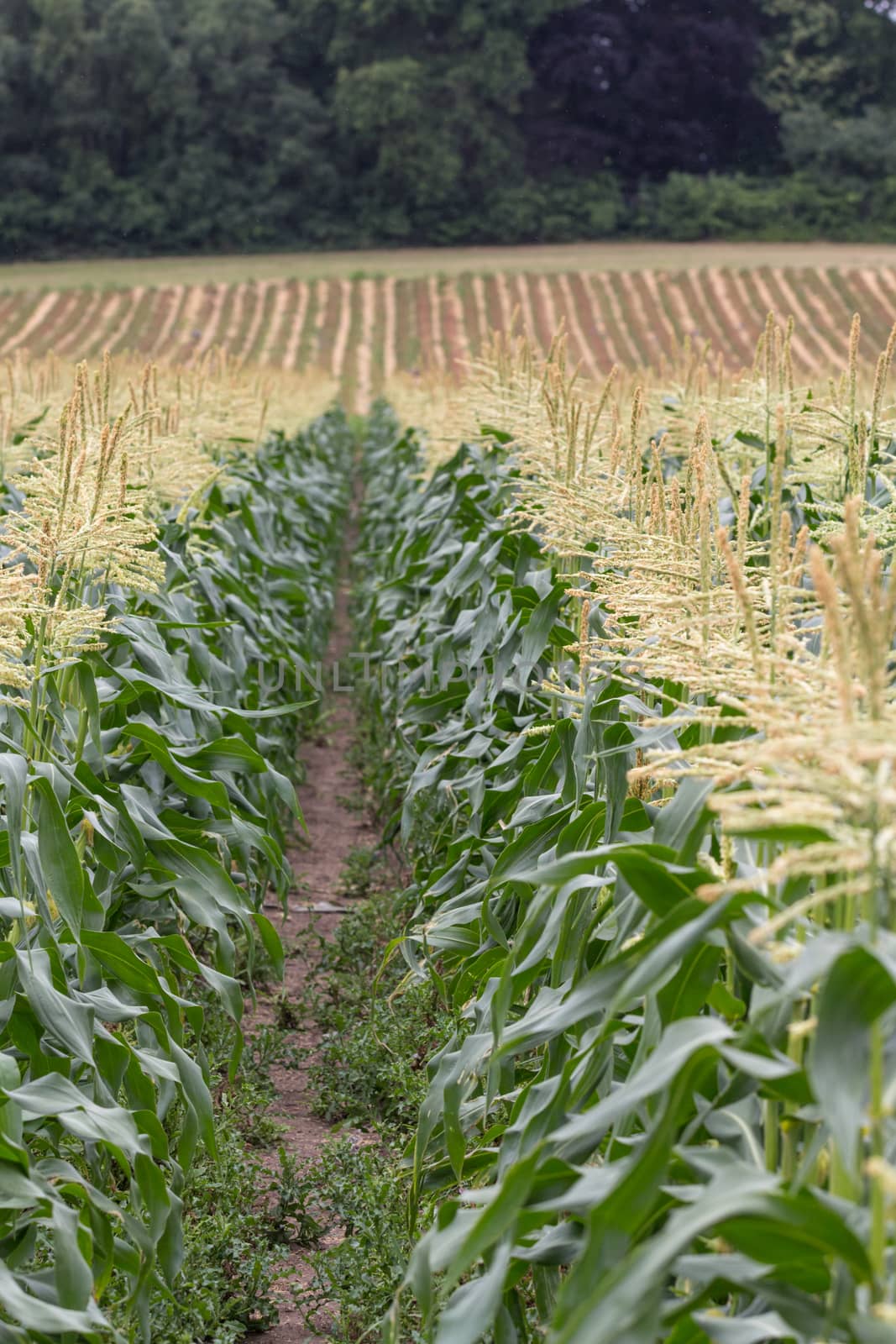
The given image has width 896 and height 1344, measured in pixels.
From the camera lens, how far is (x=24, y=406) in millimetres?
8750

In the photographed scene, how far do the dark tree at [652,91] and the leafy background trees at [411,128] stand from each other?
112mm

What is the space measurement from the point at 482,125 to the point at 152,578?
186 feet

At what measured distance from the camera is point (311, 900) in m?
6.16

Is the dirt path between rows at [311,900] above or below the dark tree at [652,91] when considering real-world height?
below

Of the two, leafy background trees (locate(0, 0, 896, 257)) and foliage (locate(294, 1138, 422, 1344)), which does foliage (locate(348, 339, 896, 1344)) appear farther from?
leafy background trees (locate(0, 0, 896, 257))

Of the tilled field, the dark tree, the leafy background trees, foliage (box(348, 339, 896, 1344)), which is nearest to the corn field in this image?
foliage (box(348, 339, 896, 1344))

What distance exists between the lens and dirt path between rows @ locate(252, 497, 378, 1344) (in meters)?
3.61

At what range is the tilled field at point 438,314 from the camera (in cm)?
3747

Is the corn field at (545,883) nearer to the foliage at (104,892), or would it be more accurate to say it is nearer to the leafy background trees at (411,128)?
the foliage at (104,892)

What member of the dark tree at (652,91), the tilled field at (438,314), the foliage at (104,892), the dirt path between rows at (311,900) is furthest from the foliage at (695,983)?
the dark tree at (652,91)

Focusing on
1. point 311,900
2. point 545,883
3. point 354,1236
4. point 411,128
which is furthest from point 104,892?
point 411,128

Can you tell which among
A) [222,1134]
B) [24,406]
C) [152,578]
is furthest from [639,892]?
[24,406]

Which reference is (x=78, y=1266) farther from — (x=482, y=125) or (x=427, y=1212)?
(x=482, y=125)

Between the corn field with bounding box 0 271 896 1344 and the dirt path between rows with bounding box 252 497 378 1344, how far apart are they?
226mm
